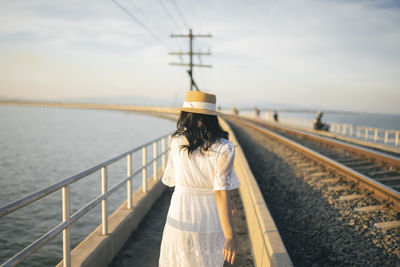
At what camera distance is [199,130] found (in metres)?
2.18

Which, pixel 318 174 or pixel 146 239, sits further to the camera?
pixel 318 174

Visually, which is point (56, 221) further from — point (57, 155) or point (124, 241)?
point (57, 155)

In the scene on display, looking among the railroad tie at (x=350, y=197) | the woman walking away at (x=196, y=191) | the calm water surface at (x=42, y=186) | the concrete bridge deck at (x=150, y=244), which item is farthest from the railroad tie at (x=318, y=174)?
the woman walking away at (x=196, y=191)

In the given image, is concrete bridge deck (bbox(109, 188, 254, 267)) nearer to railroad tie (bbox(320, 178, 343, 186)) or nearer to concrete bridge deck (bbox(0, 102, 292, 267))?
concrete bridge deck (bbox(0, 102, 292, 267))

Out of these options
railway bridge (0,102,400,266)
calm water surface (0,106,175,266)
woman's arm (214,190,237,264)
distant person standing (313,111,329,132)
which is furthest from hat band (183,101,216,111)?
distant person standing (313,111,329,132)

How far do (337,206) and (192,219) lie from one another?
4573 mm

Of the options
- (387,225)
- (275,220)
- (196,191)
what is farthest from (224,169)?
(387,225)

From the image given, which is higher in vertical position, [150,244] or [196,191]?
[196,191]

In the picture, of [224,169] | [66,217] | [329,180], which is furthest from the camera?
[329,180]

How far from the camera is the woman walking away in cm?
214

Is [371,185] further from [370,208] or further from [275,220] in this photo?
[275,220]

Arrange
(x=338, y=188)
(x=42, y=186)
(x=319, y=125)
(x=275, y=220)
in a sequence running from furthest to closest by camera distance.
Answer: (x=319, y=125) → (x=42, y=186) → (x=338, y=188) → (x=275, y=220)

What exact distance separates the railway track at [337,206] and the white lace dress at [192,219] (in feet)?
7.41

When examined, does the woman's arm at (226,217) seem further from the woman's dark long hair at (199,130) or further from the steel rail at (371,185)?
the steel rail at (371,185)
